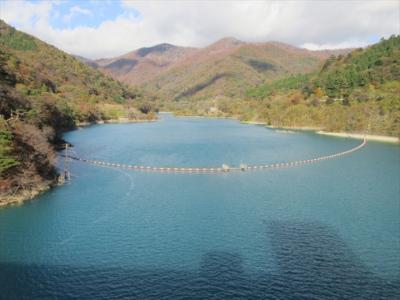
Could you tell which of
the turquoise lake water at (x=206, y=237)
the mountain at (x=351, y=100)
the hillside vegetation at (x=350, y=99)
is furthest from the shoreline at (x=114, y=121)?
the turquoise lake water at (x=206, y=237)

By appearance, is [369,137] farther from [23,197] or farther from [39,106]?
[23,197]

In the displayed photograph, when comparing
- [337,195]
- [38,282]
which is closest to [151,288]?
[38,282]

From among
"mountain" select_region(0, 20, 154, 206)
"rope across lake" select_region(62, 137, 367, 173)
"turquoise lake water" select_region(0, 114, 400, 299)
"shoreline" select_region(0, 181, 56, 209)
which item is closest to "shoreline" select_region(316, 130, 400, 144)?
"rope across lake" select_region(62, 137, 367, 173)

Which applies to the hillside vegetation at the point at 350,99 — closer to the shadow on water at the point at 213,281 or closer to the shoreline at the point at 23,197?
the shadow on water at the point at 213,281

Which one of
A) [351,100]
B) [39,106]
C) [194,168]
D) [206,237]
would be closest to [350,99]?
[351,100]

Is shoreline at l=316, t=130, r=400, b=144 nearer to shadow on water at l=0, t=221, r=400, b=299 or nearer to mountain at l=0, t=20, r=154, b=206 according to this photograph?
mountain at l=0, t=20, r=154, b=206

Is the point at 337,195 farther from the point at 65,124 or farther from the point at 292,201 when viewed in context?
the point at 65,124
